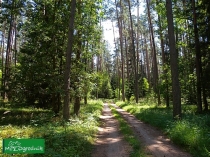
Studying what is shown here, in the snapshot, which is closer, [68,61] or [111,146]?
[111,146]

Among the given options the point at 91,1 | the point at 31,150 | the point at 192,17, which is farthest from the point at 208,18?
the point at 31,150

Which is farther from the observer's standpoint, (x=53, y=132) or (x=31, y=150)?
(x=53, y=132)

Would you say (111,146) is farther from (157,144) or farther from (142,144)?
(157,144)

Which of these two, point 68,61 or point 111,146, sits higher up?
point 68,61

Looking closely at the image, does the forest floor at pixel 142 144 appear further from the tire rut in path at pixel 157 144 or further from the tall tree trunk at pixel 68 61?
the tall tree trunk at pixel 68 61

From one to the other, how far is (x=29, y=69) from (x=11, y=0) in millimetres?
5333

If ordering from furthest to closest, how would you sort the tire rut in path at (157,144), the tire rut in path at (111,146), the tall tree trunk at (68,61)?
the tall tree trunk at (68,61)
the tire rut in path at (111,146)
the tire rut in path at (157,144)

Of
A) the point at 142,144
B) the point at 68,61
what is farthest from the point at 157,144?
the point at 68,61

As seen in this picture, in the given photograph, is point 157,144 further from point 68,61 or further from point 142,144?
point 68,61

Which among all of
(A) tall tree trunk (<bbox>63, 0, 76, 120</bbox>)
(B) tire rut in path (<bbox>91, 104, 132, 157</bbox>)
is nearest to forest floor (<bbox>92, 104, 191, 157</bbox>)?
(B) tire rut in path (<bbox>91, 104, 132, 157</bbox>)

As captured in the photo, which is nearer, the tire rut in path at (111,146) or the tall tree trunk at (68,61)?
the tire rut in path at (111,146)

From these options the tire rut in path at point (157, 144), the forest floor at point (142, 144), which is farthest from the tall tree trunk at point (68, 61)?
the tire rut in path at point (157, 144)

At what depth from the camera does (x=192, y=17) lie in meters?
18.3

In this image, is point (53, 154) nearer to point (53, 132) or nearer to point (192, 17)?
point (53, 132)
